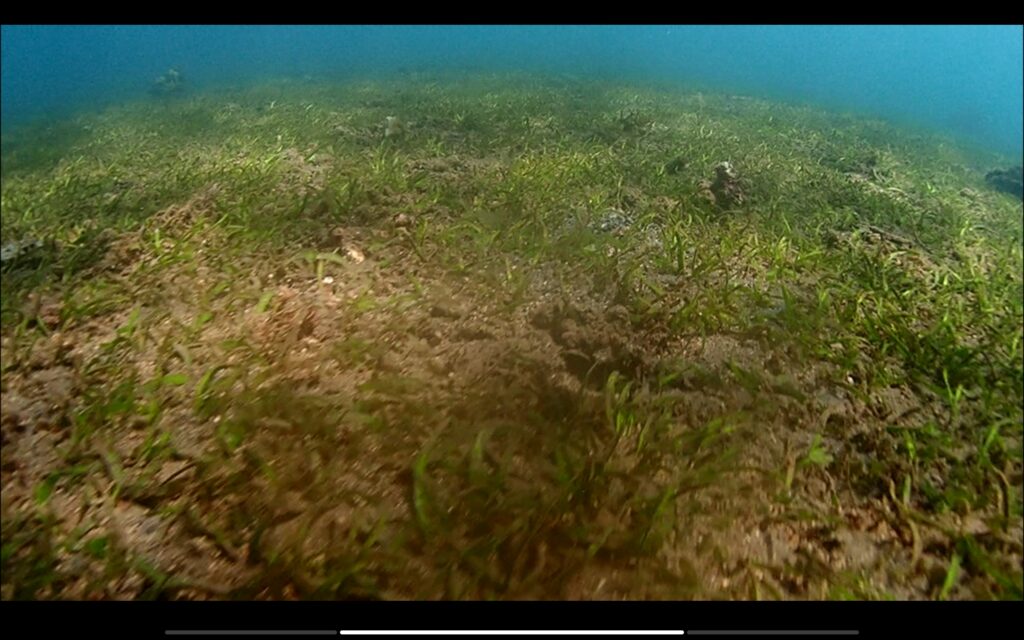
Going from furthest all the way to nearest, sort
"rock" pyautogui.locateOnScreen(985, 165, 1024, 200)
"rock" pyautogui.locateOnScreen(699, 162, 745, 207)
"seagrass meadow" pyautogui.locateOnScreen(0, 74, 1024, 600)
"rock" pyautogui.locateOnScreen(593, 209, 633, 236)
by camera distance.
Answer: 1. "rock" pyautogui.locateOnScreen(985, 165, 1024, 200)
2. "rock" pyautogui.locateOnScreen(699, 162, 745, 207)
3. "rock" pyautogui.locateOnScreen(593, 209, 633, 236)
4. "seagrass meadow" pyautogui.locateOnScreen(0, 74, 1024, 600)

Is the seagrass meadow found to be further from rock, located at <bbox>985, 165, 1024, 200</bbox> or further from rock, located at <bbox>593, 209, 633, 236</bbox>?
rock, located at <bbox>985, 165, 1024, 200</bbox>

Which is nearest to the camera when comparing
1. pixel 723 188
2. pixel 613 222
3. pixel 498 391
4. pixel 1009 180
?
pixel 498 391

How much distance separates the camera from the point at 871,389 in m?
2.13

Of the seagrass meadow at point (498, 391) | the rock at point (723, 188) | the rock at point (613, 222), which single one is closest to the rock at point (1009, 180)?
the seagrass meadow at point (498, 391)

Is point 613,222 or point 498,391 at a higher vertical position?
point 613,222

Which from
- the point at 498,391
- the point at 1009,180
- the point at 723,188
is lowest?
the point at 498,391

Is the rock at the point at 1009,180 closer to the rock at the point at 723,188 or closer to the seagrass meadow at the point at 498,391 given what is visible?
the seagrass meadow at the point at 498,391

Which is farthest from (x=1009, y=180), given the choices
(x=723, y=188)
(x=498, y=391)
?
(x=498, y=391)

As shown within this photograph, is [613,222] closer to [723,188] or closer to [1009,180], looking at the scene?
[723,188]

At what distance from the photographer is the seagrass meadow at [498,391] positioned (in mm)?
1583

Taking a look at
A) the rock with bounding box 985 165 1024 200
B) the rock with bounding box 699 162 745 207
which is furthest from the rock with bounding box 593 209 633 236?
the rock with bounding box 985 165 1024 200

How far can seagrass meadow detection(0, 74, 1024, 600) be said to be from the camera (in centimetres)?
Result: 158

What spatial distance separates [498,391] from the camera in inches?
79.5
